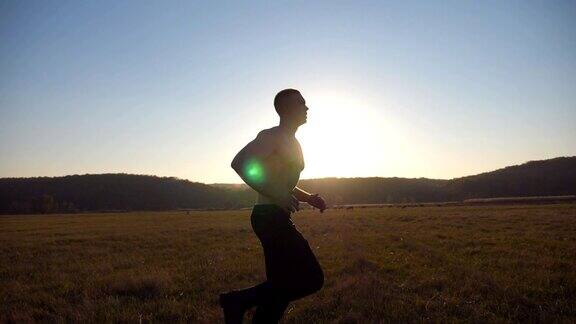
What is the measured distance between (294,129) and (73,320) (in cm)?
369

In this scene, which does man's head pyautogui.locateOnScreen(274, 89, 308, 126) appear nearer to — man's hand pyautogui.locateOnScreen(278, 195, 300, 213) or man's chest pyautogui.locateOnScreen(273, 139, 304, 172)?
man's chest pyautogui.locateOnScreen(273, 139, 304, 172)

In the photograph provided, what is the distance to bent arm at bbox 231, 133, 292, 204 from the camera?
355 cm

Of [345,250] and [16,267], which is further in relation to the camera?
[345,250]

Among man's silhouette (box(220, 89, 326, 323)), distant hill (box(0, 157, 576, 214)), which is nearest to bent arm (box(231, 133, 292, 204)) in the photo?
man's silhouette (box(220, 89, 326, 323))

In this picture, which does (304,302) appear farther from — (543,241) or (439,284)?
(543,241)

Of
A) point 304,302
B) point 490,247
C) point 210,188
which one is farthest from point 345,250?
point 210,188

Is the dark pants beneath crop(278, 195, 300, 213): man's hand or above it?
beneath

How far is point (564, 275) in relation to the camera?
786 centimetres

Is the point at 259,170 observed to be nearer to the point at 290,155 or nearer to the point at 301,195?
the point at 290,155

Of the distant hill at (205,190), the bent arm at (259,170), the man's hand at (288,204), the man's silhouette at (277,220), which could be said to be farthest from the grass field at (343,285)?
the distant hill at (205,190)

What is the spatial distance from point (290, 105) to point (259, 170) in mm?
661

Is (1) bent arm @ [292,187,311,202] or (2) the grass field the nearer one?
(1) bent arm @ [292,187,311,202]

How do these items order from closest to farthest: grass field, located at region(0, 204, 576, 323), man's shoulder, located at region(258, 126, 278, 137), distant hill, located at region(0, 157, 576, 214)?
man's shoulder, located at region(258, 126, 278, 137)
grass field, located at region(0, 204, 576, 323)
distant hill, located at region(0, 157, 576, 214)

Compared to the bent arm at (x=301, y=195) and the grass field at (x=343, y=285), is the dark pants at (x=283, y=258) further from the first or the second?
the grass field at (x=343, y=285)
